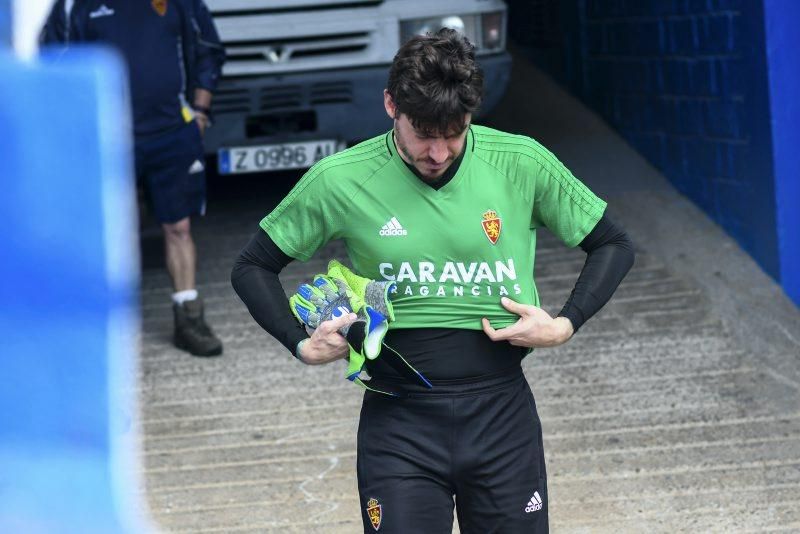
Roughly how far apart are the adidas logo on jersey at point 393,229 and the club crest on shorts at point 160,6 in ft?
12.1

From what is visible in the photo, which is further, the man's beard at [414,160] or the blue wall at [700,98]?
the blue wall at [700,98]

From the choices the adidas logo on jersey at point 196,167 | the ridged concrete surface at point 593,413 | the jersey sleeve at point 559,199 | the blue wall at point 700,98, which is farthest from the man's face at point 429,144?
the blue wall at point 700,98

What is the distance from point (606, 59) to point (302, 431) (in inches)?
Result: 194

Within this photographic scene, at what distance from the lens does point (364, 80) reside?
8.01 m

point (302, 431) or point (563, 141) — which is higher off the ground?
point (563, 141)

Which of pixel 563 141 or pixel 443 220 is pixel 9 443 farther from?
pixel 563 141

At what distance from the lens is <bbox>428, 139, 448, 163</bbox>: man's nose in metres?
3.04

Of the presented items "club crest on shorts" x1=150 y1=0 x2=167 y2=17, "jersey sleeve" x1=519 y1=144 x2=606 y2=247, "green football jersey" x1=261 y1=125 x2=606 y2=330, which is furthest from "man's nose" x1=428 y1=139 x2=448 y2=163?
"club crest on shorts" x1=150 y1=0 x2=167 y2=17

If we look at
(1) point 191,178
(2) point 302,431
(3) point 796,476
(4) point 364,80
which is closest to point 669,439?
(3) point 796,476

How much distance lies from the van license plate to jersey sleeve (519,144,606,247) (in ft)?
15.1

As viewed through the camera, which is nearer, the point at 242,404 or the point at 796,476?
the point at 796,476

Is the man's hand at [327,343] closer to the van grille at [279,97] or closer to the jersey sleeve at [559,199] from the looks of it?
the jersey sleeve at [559,199]

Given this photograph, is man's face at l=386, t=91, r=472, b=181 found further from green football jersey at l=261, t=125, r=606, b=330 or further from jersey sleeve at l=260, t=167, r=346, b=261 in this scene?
jersey sleeve at l=260, t=167, r=346, b=261

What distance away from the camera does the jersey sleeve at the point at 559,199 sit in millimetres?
3273
